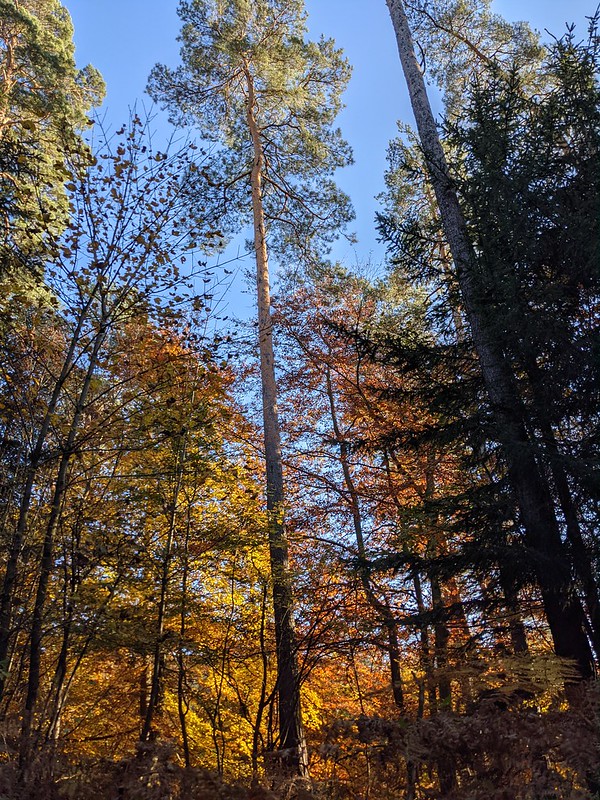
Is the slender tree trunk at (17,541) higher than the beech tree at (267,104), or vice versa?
the beech tree at (267,104)

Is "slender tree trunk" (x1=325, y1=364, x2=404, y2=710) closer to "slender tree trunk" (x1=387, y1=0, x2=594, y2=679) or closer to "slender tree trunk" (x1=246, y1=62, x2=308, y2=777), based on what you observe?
"slender tree trunk" (x1=246, y1=62, x2=308, y2=777)

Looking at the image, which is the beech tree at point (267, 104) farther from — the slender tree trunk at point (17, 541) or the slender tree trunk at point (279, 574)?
the slender tree trunk at point (17, 541)

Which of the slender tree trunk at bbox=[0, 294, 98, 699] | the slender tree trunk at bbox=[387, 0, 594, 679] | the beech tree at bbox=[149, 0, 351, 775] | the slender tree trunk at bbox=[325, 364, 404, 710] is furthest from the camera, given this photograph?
the beech tree at bbox=[149, 0, 351, 775]

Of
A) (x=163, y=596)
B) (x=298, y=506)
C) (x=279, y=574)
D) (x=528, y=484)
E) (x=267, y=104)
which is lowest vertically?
(x=163, y=596)

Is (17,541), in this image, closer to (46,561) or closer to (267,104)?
(46,561)

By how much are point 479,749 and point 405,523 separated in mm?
3872

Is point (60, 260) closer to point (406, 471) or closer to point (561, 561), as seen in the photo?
point (561, 561)

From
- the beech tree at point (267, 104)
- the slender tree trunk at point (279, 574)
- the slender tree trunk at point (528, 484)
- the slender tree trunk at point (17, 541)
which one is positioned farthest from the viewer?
the beech tree at point (267, 104)

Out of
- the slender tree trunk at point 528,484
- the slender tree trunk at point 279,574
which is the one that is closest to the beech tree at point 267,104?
the slender tree trunk at point 279,574

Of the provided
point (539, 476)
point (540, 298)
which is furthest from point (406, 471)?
point (540, 298)

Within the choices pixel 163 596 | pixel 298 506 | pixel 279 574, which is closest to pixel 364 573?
pixel 279 574

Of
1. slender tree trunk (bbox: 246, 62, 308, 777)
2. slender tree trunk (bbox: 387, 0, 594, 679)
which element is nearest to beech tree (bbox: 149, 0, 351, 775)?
Result: slender tree trunk (bbox: 246, 62, 308, 777)

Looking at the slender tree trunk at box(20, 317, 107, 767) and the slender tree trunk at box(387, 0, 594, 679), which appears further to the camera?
the slender tree trunk at box(387, 0, 594, 679)

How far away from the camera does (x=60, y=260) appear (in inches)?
191
